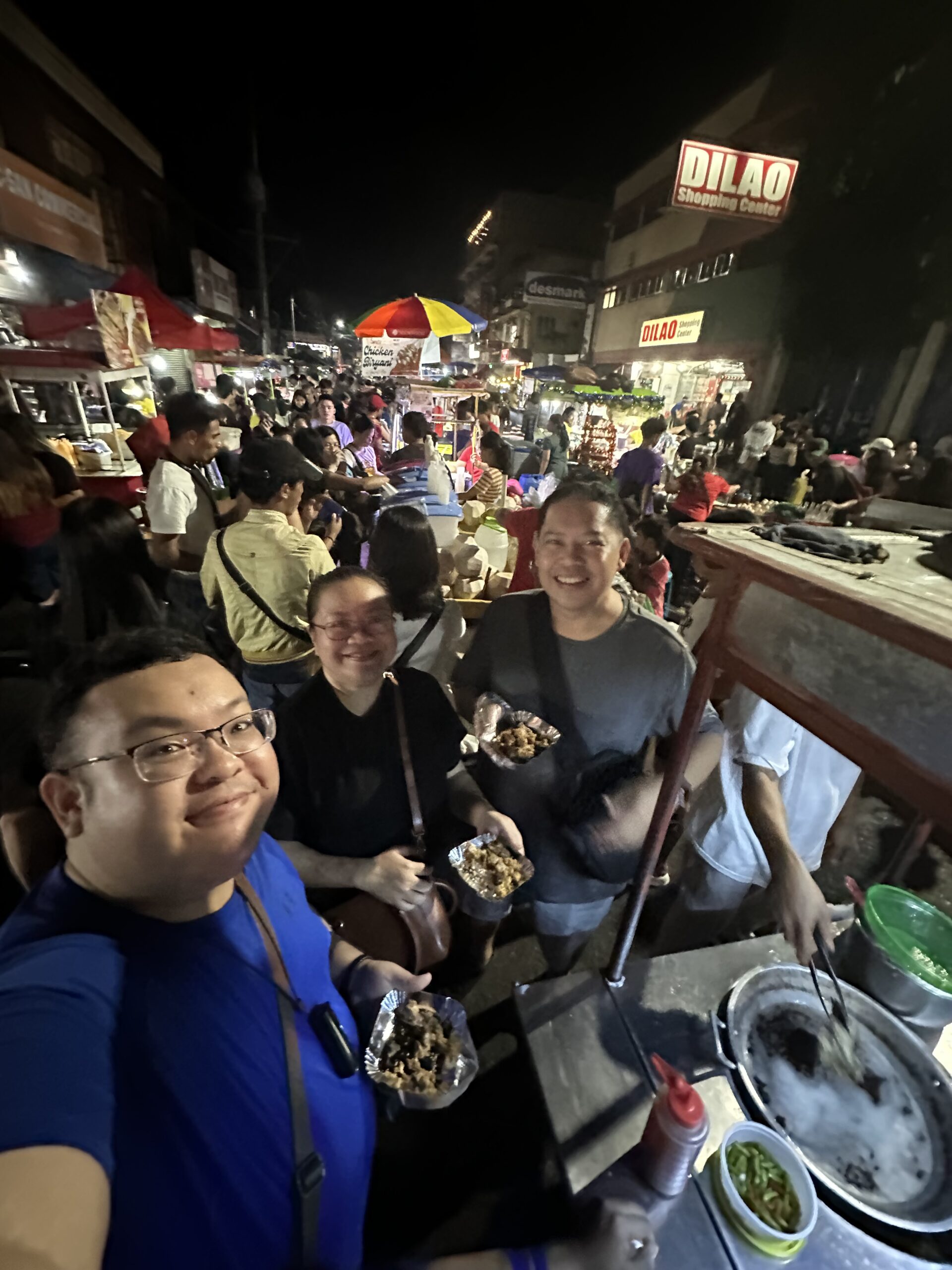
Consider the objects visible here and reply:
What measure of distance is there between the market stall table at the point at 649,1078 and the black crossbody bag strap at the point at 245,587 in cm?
239

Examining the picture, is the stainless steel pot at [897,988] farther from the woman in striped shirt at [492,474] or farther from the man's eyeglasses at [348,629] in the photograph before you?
the woman in striped shirt at [492,474]

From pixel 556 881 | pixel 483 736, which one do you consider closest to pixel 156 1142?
pixel 483 736

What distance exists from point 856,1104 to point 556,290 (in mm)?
31889

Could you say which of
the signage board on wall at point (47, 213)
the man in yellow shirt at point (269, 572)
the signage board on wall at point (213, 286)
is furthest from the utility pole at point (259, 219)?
the man in yellow shirt at point (269, 572)

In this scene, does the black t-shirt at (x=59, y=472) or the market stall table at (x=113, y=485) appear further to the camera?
the market stall table at (x=113, y=485)

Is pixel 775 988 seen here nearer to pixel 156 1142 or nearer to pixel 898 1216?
pixel 898 1216

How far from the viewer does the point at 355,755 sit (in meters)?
2.21

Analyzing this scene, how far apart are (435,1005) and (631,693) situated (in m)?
1.43

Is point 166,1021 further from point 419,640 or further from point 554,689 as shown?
point 419,640

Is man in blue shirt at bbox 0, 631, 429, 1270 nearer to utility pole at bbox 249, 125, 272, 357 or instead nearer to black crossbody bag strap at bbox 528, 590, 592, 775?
black crossbody bag strap at bbox 528, 590, 592, 775

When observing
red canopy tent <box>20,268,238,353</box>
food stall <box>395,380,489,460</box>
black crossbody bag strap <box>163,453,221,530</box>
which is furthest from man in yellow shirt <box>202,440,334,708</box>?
red canopy tent <box>20,268,238,353</box>

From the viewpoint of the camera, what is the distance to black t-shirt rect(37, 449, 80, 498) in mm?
4762

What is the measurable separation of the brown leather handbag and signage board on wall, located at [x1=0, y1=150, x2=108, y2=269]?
10.7 m

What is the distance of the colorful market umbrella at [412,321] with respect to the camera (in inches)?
327
